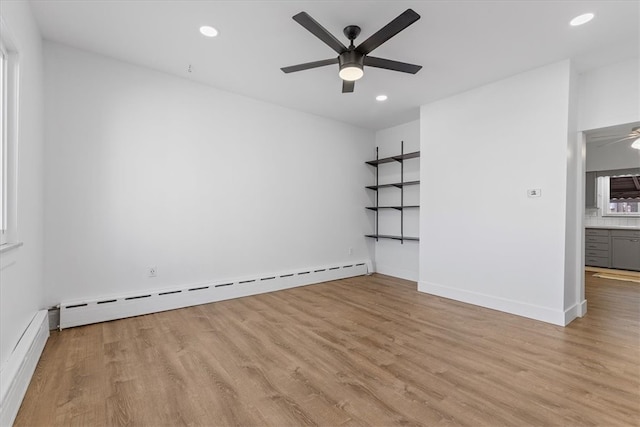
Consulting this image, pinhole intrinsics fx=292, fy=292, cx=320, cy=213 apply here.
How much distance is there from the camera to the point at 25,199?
2240mm

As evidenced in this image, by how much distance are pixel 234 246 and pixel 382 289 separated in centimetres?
233

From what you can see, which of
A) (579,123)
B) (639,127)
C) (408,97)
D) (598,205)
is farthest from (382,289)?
(598,205)

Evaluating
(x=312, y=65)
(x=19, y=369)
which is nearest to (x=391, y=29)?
(x=312, y=65)

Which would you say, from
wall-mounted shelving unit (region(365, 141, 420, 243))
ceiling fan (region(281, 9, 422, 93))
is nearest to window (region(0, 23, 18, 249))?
ceiling fan (region(281, 9, 422, 93))

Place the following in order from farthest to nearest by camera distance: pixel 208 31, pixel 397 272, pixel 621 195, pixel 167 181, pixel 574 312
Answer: pixel 621 195 < pixel 397 272 < pixel 167 181 < pixel 574 312 < pixel 208 31

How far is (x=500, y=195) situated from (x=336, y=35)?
2.65 metres

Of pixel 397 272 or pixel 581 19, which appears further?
pixel 397 272

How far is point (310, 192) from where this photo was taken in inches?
195

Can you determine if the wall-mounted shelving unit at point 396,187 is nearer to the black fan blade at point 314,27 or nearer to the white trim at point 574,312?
the white trim at point 574,312

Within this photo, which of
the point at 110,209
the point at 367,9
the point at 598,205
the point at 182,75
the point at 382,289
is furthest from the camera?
the point at 598,205

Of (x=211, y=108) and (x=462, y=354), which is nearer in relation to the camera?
(x=462, y=354)

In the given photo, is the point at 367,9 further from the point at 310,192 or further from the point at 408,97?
the point at 310,192

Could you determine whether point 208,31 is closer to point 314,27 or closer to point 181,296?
point 314,27

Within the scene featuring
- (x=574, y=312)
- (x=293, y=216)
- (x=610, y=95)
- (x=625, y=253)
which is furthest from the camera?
(x=625, y=253)
